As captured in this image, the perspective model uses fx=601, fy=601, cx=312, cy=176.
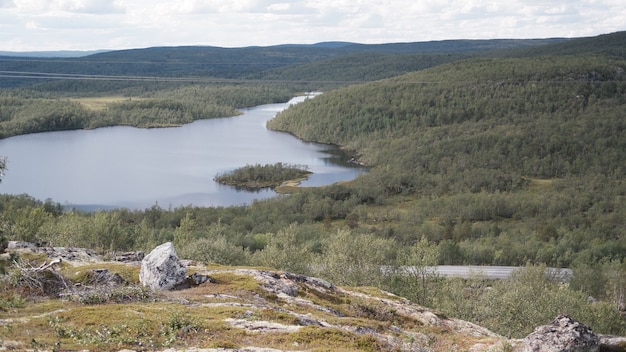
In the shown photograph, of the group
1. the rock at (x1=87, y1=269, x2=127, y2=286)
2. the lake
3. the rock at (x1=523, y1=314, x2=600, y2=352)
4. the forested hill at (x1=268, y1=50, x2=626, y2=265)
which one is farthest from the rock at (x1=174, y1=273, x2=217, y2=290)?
the lake

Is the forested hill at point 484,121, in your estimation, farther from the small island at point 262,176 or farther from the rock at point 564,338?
the rock at point 564,338

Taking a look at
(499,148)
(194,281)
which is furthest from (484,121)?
(194,281)

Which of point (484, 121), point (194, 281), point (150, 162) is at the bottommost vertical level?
point (150, 162)

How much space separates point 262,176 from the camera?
12325cm

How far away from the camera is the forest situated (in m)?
37.6

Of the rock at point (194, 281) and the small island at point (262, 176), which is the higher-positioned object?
the rock at point (194, 281)

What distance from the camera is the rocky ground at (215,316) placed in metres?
16.9

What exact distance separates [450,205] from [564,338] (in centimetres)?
8221

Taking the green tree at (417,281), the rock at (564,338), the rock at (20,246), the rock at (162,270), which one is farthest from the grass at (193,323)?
the green tree at (417,281)

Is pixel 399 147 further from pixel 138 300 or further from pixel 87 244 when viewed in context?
pixel 138 300

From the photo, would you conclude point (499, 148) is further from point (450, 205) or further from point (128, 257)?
point (128, 257)

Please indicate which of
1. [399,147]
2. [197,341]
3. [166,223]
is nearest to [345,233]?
[197,341]

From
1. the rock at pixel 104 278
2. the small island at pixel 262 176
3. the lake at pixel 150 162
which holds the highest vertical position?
the rock at pixel 104 278

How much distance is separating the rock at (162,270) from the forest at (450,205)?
801 centimetres
